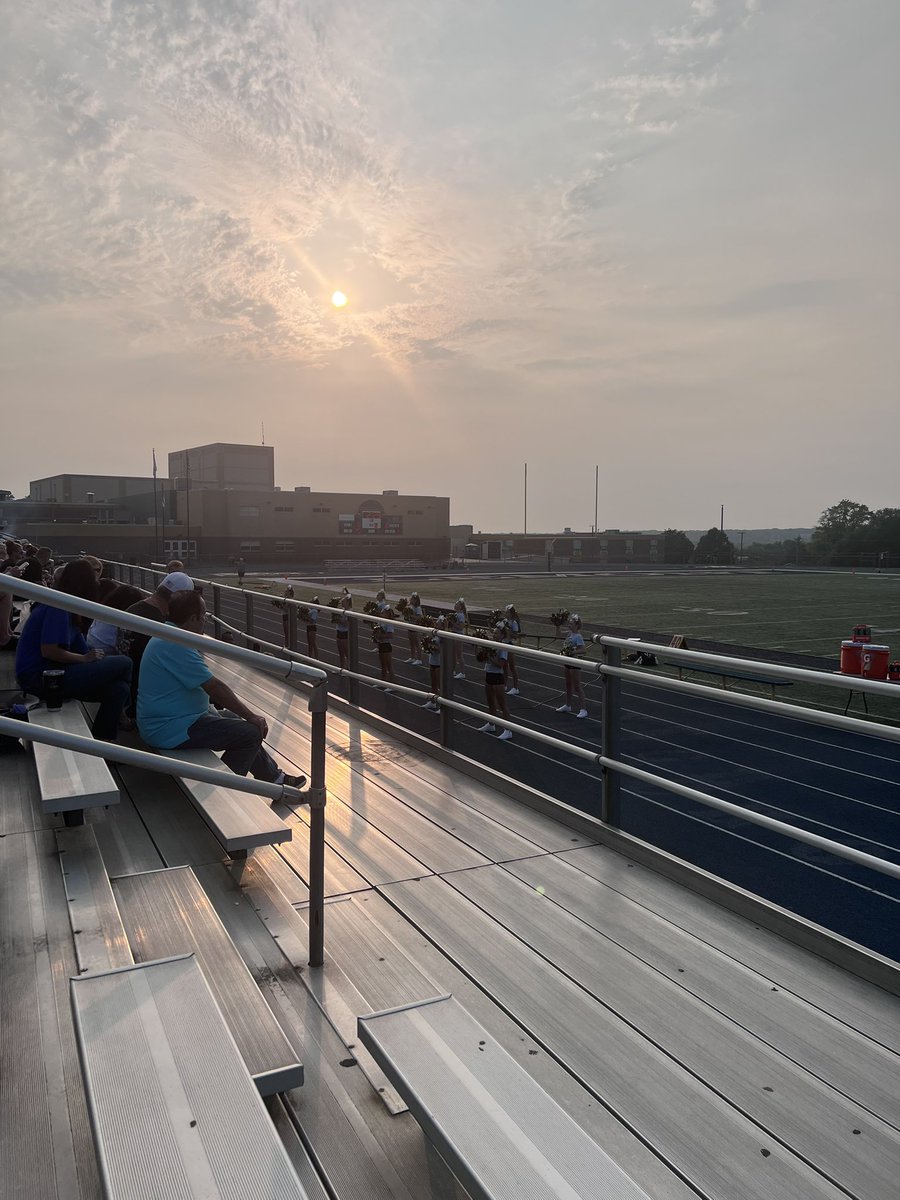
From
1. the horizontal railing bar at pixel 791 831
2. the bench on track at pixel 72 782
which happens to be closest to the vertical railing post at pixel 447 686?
the horizontal railing bar at pixel 791 831

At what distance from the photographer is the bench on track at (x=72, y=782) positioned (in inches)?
143

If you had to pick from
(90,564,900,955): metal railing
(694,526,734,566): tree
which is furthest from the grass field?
(694,526,734,566): tree

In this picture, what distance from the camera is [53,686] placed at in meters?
5.05

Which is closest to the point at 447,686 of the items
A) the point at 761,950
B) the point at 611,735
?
the point at 611,735

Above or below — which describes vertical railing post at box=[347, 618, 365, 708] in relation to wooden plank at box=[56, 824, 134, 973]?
above

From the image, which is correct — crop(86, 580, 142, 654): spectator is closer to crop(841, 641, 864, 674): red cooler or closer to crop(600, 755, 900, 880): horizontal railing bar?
crop(600, 755, 900, 880): horizontal railing bar

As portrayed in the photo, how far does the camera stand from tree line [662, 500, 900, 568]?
314 ft

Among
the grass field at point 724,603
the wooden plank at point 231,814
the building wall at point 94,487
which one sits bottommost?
the grass field at point 724,603

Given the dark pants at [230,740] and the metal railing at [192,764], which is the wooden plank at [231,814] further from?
the metal railing at [192,764]

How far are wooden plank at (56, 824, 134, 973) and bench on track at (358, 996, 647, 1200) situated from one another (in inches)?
36.5

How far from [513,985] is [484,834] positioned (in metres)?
1.51

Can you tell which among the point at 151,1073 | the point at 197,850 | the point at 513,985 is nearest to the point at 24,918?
the point at 197,850

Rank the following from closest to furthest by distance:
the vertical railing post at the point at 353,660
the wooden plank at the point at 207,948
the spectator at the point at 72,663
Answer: the wooden plank at the point at 207,948 < the spectator at the point at 72,663 < the vertical railing post at the point at 353,660

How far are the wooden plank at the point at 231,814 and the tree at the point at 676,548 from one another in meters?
110
